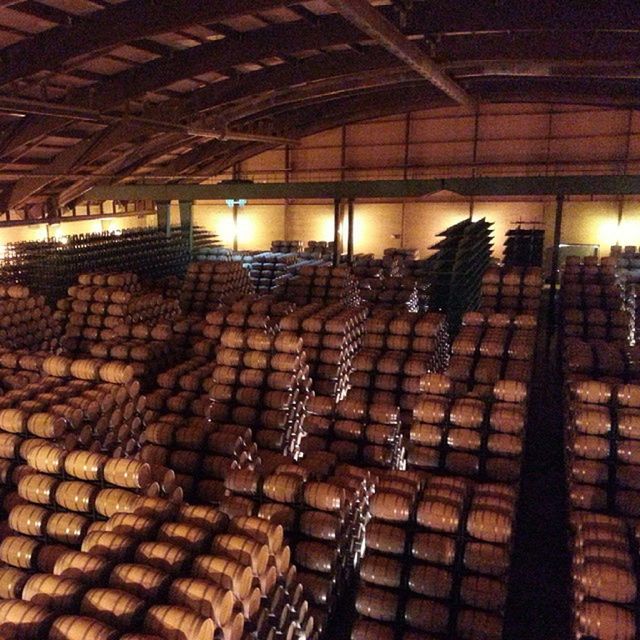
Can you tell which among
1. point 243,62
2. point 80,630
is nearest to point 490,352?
point 80,630

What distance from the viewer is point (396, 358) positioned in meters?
9.15

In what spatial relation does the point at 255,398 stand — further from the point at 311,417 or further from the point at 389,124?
the point at 389,124

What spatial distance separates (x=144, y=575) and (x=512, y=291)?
10.3m

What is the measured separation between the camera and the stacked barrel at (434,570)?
16.9ft

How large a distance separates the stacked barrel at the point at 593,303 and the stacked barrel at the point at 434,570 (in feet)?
23.8

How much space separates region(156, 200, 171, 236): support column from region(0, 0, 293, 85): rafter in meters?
8.63

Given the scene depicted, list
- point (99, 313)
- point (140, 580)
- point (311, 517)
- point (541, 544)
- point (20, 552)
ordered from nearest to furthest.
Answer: point (140, 580)
point (20, 552)
point (311, 517)
point (541, 544)
point (99, 313)

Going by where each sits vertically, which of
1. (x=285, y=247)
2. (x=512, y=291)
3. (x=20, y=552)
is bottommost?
Answer: (x=20, y=552)

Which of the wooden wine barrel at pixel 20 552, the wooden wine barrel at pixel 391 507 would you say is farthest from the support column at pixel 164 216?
the wooden wine barrel at pixel 391 507

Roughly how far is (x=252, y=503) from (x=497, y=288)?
335 inches

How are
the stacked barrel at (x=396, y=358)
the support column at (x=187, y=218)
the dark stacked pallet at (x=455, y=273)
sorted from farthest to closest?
the support column at (x=187, y=218) < the dark stacked pallet at (x=455, y=273) < the stacked barrel at (x=396, y=358)

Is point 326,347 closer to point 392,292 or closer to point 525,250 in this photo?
point 392,292

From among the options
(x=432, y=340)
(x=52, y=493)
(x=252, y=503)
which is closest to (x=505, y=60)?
(x=432, y=340)

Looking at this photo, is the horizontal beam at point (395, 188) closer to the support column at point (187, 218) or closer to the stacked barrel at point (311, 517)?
the support column at point (187, 218)
